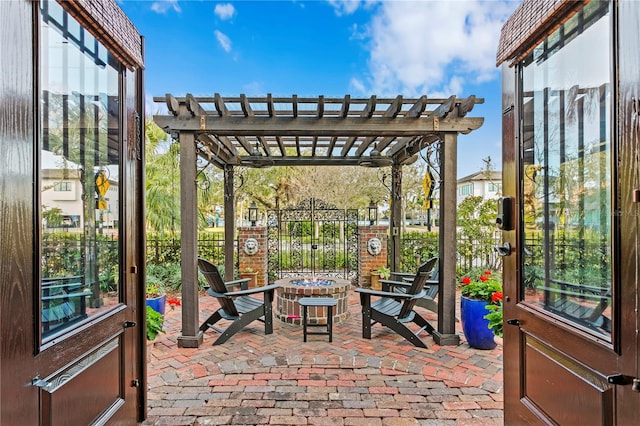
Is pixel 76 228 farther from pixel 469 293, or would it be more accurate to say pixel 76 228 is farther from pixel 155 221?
pixel 155 221

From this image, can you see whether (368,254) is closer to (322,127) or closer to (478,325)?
(478,325)

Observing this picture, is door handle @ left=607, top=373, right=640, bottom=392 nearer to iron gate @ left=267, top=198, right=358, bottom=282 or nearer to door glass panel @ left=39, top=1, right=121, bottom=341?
door glass panel @ left=39, top=1, right=121, bottom=341

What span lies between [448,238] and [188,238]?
9.25ft

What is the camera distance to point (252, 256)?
20.6 ft

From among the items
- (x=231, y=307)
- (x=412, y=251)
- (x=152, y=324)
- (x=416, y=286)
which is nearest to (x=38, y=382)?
(x=152, y=324)

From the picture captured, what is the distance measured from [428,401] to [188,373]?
200cm

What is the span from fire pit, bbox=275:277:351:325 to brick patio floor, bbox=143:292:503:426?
429 millimetres

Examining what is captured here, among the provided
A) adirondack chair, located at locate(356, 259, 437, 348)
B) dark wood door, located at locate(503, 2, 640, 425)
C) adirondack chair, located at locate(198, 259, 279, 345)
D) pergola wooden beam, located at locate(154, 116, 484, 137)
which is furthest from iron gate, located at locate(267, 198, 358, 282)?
dark wood door, located at locate(503, 2, 640, 425)

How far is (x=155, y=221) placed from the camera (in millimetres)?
7043

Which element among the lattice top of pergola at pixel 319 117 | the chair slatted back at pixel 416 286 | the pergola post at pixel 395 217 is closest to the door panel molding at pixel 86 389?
the lattice top of pergola at pixel 319 117

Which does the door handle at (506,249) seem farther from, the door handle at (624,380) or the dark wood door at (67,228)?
the dark wood door at (67,228)

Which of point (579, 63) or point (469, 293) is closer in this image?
point (579, 63)

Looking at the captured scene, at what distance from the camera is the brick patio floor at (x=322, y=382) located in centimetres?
223

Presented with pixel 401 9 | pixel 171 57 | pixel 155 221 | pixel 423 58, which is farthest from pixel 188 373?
pixel 423 58
